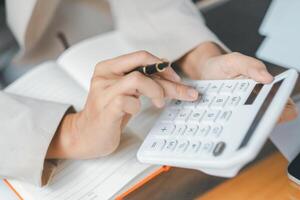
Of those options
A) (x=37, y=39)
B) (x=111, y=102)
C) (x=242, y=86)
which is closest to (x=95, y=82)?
(x=111, y=102)

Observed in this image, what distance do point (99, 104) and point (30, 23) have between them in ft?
0.89

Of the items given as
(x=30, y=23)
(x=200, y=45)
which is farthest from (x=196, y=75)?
(x=30, y=23)

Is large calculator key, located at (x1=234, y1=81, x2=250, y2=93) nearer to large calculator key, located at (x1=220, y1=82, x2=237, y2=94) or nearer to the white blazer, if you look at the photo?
large calculator key, located at (x1=220, y1=82, x2=237, y2=94)

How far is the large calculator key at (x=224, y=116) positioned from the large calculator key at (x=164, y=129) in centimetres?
5

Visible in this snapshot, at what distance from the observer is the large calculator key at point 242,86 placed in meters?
0.38

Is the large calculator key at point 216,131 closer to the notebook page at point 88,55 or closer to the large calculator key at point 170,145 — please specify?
the large calculator key at point 170,145

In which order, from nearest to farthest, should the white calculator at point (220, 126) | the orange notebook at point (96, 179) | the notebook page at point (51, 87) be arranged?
the white calculator at point (220, 126)
the orange notebook at point (96, 179)
the notebook page at point (51, 87)

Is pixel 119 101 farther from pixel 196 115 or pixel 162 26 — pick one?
pixel 162 26

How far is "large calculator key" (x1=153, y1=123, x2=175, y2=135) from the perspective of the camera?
39 cm

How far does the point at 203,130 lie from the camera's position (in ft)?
1.19

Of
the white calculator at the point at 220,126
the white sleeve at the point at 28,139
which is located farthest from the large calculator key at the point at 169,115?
the white sleeve at the point at 28,139

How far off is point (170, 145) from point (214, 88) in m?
0.07

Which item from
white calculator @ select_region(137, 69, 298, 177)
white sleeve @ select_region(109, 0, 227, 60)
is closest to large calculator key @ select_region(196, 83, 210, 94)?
white calculator @ select_region(137, 69, 298, 177)

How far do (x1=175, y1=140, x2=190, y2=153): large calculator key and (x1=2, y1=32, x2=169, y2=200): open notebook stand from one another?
0.21ft
